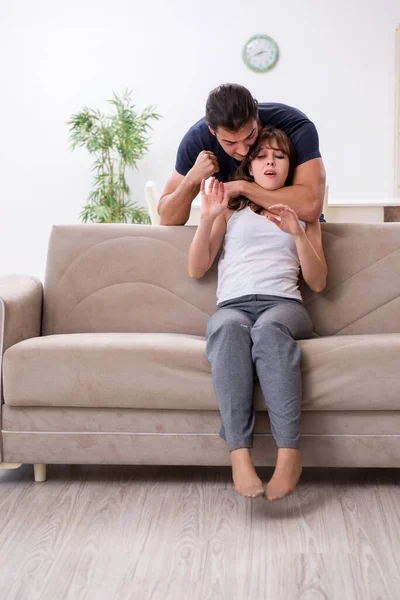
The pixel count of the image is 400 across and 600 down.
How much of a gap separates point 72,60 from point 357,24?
2.34m

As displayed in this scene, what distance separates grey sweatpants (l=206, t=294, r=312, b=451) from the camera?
1895 millimetres

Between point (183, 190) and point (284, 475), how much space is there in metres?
1.03

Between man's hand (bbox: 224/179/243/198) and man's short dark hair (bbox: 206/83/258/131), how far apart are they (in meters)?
0.21

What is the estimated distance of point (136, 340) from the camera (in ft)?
6.92

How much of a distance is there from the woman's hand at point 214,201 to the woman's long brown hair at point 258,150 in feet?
0.45

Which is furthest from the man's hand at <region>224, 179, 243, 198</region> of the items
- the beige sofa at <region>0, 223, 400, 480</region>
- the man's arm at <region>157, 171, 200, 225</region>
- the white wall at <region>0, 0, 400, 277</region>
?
the white wall at <region>0, 0, 400, 277</region>

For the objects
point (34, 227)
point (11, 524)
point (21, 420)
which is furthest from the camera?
point (34, 227)

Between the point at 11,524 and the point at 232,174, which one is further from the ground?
the point at 232,174

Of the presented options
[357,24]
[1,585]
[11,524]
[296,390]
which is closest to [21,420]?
[11,524]

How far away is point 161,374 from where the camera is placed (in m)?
2.03

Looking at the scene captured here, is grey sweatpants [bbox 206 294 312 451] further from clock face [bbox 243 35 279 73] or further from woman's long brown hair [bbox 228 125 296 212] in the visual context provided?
clock face [bbox 243 35 279 73]

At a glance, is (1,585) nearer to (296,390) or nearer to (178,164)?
(296,390)

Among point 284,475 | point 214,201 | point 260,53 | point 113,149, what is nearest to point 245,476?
point 284,475

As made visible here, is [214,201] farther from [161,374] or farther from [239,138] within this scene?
[161,374]
